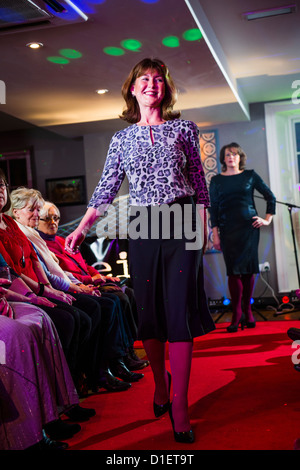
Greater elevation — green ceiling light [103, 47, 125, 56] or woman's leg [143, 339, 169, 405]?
green ceiling light [103, 47, 125, 56]

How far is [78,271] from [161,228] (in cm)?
160

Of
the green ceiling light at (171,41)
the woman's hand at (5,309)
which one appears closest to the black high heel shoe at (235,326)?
the green ceiling light at (171,41)

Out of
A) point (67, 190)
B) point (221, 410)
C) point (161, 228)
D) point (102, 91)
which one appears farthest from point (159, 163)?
point (67, 190)

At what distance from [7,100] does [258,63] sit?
2434mm

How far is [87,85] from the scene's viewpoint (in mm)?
Result: 4812

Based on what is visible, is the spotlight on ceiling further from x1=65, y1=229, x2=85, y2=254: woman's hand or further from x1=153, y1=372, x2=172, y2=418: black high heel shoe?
x1=153, y1=372, x2=172, y2=418: black high heel shoe

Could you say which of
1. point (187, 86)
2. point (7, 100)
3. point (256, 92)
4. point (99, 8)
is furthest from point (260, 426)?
point (256, 92)

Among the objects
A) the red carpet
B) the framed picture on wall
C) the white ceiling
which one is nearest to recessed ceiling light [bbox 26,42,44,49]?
the white ceiling

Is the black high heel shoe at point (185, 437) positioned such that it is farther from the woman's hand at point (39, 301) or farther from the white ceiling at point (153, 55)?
the white ceiling at point (153, 55)

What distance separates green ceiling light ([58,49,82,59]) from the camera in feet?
12.9

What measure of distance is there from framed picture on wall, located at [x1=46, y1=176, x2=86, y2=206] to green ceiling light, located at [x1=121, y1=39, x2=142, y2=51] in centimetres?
306

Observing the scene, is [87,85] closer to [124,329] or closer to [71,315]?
[124,329]

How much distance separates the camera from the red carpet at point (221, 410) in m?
1.89

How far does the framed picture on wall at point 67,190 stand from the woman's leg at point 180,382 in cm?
501
